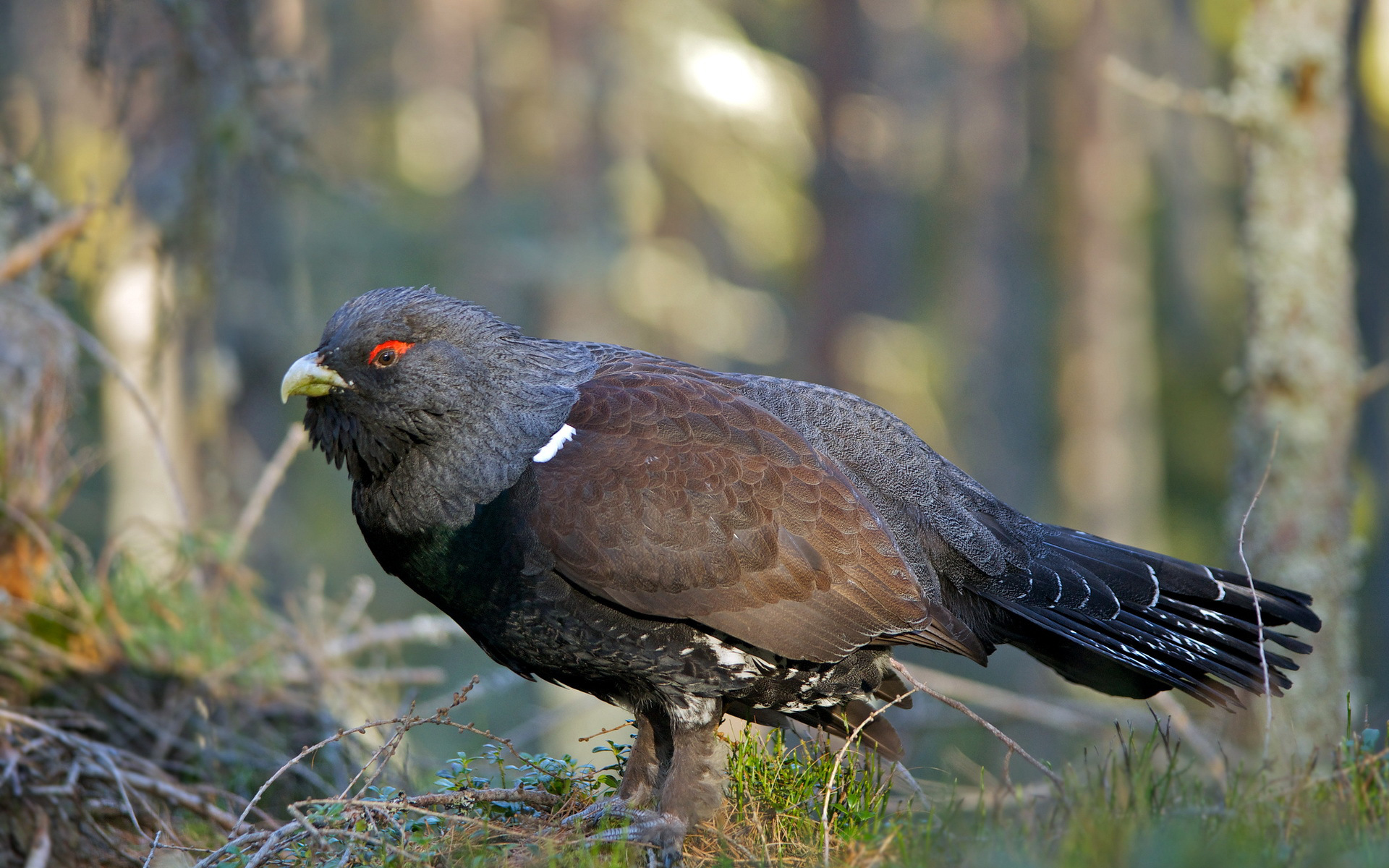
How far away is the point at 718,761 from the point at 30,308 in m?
3.70

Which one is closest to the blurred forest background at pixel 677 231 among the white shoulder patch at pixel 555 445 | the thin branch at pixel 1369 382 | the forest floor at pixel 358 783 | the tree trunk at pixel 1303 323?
the thin branch at pixel 1369 382

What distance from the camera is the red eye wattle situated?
344 centimetres

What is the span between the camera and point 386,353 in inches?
136

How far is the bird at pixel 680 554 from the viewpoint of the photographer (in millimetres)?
3297

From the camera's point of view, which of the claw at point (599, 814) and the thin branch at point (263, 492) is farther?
the thin branch at point (263, 492)

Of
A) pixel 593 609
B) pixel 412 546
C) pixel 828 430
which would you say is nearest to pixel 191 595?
pixel 412 546

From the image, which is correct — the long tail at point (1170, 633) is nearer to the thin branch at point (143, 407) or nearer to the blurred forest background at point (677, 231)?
the blurred forest background at point (677, 231)

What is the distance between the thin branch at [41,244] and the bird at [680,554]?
2.02 metres

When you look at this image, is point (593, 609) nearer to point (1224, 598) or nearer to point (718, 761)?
point (718, 761)

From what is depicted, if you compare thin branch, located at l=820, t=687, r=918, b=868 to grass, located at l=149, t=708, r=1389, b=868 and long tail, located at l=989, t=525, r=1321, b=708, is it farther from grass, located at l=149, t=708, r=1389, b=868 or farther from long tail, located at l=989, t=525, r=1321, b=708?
long tail, located at l=989, t=525, r=1321, b=708

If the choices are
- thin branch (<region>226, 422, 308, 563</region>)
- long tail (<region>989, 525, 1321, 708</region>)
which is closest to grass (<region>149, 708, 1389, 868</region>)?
long tail (<region>989, 525, 1321, 708</region>)

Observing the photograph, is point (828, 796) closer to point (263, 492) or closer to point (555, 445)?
point (555, 445)

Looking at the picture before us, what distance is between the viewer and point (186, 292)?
6699 mm

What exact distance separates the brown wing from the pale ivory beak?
0.68m
